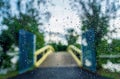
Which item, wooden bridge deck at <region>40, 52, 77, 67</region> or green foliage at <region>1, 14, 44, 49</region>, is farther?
green foliage at <region>1, 14, 44, 49</region>

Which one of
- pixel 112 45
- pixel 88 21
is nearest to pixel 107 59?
pixel 112 45

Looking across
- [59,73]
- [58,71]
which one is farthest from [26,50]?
[59,73]

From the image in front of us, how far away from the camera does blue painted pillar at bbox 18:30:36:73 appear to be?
10.0m

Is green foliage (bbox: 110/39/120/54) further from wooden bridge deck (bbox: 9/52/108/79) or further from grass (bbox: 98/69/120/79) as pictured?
wooden bridge deck (bbox: 9/52/108/79)

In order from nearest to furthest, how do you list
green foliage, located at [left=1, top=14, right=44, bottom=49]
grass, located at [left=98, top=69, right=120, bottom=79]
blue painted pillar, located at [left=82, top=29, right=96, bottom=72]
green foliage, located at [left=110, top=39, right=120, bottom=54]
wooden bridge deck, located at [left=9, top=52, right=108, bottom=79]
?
wooden bridge deck, located at [left=9, top=52, right=108, bottom=79] < grass, located at [left=98, top=69, right=120, bottom=79] < blue painted pillar, located at [left=82, top=29, right=96, bottom=72] < green foliage, located at [left=110, top=39, right=120, bottom=54] < green foliage, located at [left=1, top=14, right=44, bottom=49]

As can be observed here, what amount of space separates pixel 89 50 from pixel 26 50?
2.67 meters

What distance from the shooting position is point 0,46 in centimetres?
1285

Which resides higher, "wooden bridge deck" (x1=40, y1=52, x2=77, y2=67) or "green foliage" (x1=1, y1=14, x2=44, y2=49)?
"green foliage" (x1=1, y1=14, x2=44, y2=49)

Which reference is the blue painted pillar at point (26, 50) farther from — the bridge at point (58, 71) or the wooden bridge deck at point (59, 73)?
the wooden bridge deck at point (59, 73)

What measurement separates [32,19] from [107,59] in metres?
5.37

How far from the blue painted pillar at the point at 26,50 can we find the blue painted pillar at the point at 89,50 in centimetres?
237

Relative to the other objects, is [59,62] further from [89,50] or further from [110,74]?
[110,74]

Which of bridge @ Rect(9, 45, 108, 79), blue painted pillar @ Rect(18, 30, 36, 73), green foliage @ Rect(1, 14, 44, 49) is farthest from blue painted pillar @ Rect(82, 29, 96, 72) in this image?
green foliage @ Rect(1, 14, 44, 49)

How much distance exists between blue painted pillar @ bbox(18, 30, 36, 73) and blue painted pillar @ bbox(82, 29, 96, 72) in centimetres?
237
